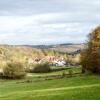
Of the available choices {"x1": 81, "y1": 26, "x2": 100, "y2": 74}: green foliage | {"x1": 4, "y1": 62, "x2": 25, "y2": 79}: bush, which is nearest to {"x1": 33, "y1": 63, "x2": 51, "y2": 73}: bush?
{"x1": 4, "y1": 62, "x2": 25, "y2": 79}: bush

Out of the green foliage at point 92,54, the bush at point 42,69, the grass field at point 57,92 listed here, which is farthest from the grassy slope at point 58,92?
the bush at point 42,69

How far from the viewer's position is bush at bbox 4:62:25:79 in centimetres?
11962

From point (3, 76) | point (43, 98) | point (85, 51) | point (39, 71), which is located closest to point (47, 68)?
point (39, 71)

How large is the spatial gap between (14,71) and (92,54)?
116ft

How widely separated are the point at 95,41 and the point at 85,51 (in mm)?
4700

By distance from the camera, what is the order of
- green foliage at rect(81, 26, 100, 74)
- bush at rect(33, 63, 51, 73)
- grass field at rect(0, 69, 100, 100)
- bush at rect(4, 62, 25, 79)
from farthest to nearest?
bush at rect(33, 63, 51, 73), bush at rect(4, 62, 25, 79), green foliage at rect(81, 26, 100, 74), grass field at rect(0, 69, 100, 100)

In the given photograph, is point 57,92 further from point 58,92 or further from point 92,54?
point 92,54

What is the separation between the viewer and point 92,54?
92.3m

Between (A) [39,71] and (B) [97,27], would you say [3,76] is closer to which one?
(A) [39,71]

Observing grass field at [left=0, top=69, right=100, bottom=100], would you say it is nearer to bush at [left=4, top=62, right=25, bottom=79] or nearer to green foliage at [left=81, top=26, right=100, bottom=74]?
green foliage at [left=81, top=26, right=100, bottom=74]

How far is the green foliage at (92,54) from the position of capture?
298 feet

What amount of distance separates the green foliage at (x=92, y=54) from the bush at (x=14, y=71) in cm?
2557

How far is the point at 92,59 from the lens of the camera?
9250 centimetres

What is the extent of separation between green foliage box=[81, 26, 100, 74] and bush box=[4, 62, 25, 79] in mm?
25567
